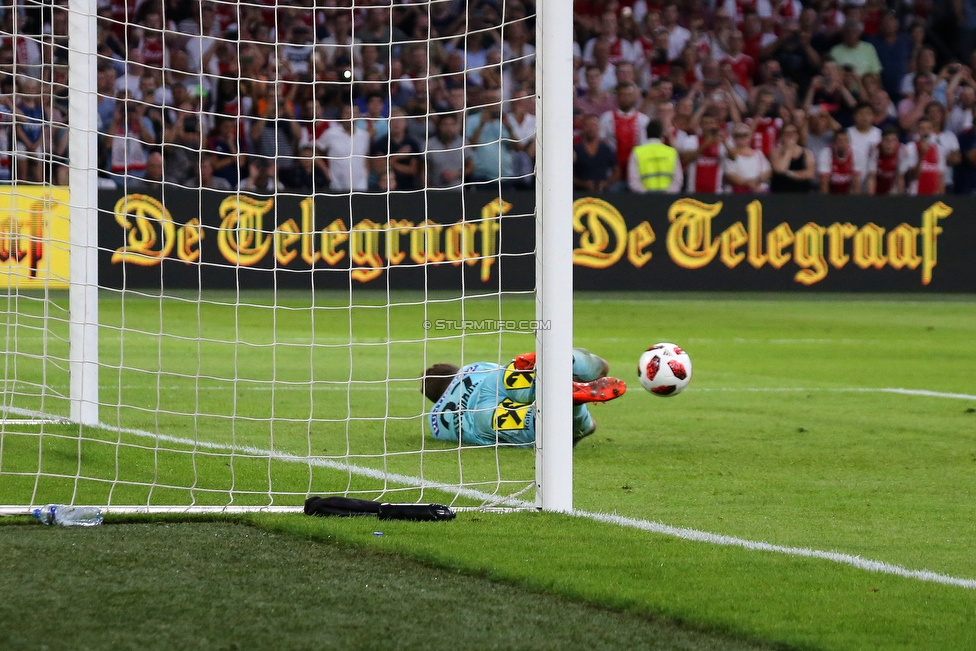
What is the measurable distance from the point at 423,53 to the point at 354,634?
582 inches

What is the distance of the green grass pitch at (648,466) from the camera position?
3363 mm

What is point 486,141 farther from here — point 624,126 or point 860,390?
point 860,390

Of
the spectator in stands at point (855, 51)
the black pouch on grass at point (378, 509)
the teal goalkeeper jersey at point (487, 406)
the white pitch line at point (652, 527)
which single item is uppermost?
the spectator in stands at point (855, 51)

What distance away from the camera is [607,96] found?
18.4 meters

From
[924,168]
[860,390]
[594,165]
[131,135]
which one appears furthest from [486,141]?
[860,390]

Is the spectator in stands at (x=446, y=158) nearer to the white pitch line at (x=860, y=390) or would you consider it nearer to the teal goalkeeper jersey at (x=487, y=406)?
the white pitch line at (x=860, y=390)

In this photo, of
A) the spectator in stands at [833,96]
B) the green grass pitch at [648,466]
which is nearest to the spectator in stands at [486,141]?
the green grass pitch at [648,466]

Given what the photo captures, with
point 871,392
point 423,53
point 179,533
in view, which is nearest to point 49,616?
point 179,533

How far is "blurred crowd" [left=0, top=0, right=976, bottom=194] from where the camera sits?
1552 centimetres

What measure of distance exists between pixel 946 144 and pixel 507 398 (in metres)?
15.1

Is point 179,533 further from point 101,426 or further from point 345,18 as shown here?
point 345,18

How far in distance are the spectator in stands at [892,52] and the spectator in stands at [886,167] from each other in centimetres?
142

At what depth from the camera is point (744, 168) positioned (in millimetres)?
18281

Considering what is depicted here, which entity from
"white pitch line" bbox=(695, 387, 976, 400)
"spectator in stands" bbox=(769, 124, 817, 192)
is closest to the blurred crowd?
"spectator in stands" bbox=(769, 124, 817, 192)
